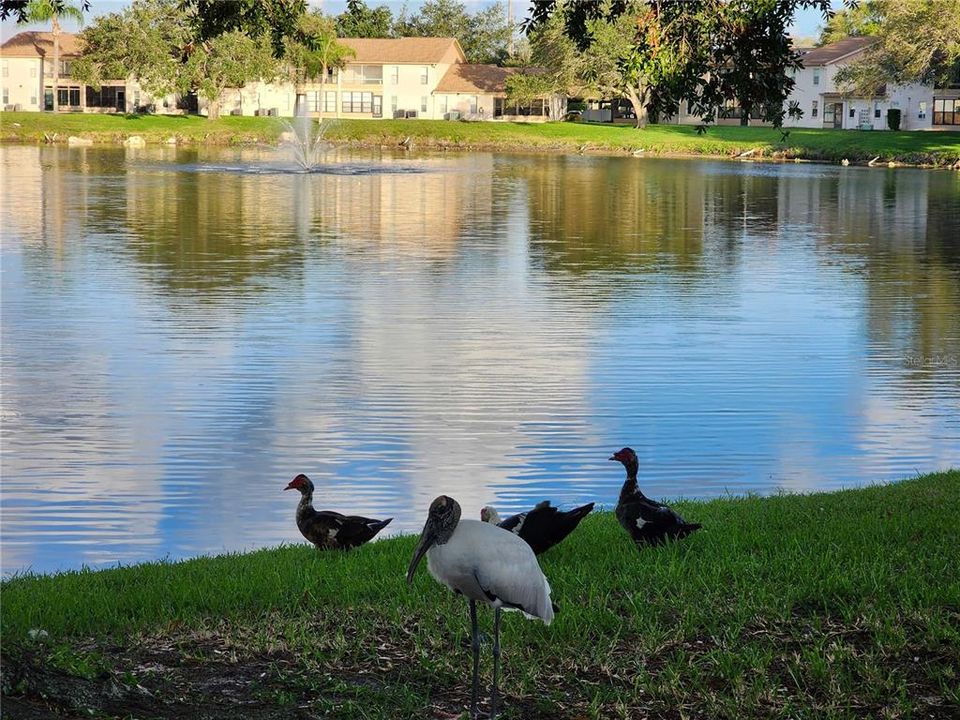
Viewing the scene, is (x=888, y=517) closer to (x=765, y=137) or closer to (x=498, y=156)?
(x=498, y=156)

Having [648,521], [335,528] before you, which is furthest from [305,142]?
[648,521]

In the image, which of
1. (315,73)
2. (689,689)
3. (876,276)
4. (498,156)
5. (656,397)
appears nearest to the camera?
(689,689)

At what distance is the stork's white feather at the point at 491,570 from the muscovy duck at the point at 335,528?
3.51 metres

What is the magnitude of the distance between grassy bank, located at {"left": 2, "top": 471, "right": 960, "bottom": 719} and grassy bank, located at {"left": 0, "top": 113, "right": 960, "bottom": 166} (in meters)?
83.8

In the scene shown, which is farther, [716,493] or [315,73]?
[315,73]

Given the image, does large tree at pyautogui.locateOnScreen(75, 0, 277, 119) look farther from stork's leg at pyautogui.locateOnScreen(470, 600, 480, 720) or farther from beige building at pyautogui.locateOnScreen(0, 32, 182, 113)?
stork's leg at pyautogui.locateOnScreen(470, 600, 480, 720)

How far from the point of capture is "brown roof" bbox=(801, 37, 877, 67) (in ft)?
394

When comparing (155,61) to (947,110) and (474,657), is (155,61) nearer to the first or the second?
(947,110)

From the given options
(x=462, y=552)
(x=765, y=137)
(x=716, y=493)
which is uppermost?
(x=765, y=137)

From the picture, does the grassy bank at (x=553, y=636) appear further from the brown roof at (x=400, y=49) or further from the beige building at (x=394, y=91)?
the brown roof at (x=400, y=49)

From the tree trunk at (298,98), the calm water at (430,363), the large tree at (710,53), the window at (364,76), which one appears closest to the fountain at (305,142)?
the tree trunk at (298,98)

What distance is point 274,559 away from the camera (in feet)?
33.8

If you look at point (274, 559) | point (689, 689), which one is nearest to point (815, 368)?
point (274, 559)

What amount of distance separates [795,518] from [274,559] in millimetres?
3952
